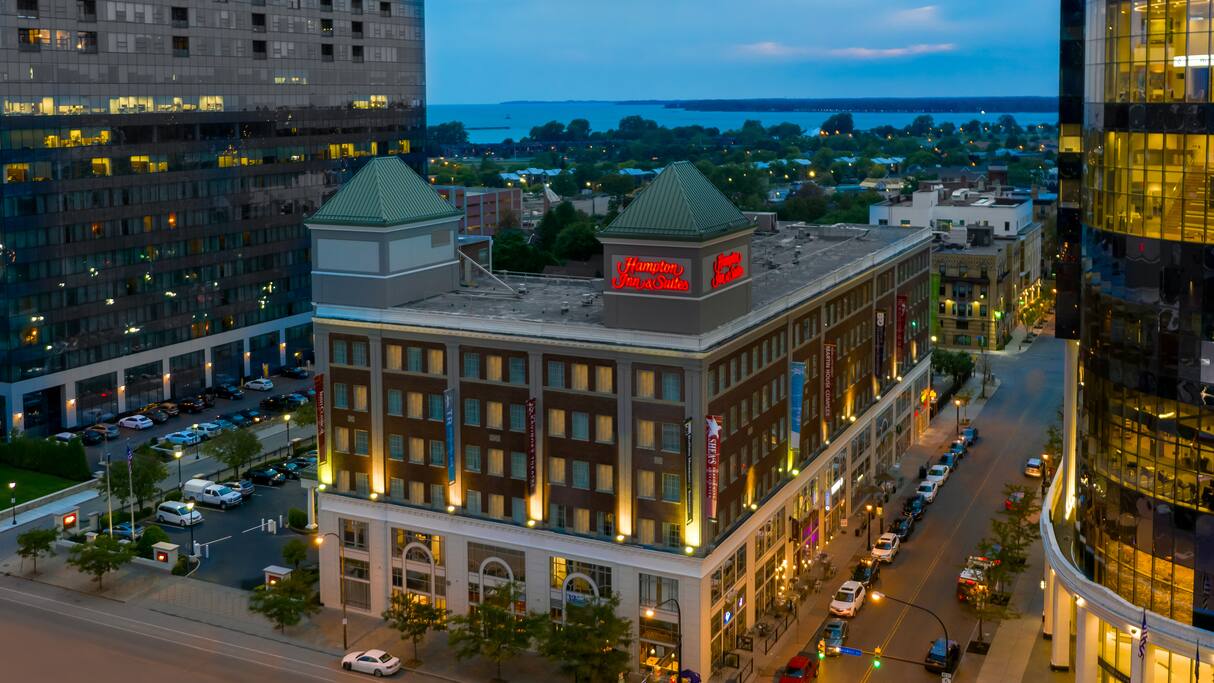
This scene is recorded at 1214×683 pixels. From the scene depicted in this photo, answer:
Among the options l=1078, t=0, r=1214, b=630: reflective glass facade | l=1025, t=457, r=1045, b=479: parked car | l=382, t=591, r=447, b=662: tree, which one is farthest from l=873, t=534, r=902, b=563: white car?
l=382, t=591, r=447, b=662: tree

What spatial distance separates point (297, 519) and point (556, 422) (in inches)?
1273

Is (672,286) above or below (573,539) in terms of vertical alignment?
above

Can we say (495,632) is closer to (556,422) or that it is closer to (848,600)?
(556,422)

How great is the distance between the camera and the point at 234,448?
114 metres

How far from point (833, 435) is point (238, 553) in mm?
46862

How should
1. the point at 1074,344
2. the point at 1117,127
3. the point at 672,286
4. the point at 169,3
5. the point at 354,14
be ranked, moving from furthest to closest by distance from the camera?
the point at 354,14, the point at 169,3, the point at 1074,344, the point at 672,286, the point at 1117,127

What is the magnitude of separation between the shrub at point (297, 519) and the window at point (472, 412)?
2614cm

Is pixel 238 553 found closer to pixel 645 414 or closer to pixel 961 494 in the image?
pixel 645 414

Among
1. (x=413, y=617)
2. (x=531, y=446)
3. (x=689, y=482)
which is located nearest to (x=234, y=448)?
(x=413, y=617)

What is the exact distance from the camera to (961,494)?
4488 inches

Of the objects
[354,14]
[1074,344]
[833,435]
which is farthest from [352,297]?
[354,14]

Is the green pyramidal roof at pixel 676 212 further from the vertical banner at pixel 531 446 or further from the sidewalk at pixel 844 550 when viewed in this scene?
the sidewalk at pixel 844 550

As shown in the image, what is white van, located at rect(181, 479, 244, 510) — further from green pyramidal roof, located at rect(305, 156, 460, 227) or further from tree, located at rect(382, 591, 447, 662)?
tree, located at rect(382, 591, 447, 662)

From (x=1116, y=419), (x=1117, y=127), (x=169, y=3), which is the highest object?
(x=169, y=3)
